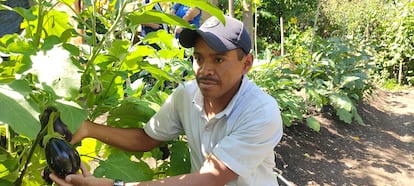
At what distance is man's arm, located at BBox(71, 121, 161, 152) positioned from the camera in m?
1.22

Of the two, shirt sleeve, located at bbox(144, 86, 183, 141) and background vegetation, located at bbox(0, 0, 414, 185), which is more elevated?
background vegetation, located at bbox(0, 0, 414, 185)

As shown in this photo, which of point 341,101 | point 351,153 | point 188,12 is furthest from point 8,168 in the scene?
point 341,101

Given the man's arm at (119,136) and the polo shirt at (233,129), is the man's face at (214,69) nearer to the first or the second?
the polo shirt at (233,129)

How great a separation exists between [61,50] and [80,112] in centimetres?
12

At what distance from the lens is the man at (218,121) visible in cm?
123

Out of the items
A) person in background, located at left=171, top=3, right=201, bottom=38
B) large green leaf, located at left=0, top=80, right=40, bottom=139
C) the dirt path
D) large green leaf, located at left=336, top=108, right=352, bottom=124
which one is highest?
large green leaf, located at left=0, top=80, right=40, bottom=139

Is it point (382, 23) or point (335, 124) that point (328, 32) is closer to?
point (382, 23)

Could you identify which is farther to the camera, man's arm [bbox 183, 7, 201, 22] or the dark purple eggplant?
man's arm [bbox 183, 7, 201, 22]

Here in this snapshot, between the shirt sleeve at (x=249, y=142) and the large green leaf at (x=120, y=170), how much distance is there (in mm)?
204

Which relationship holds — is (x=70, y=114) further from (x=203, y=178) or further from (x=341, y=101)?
(x=341, y=101)

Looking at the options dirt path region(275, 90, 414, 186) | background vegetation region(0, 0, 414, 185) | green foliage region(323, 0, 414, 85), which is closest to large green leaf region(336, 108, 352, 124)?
dirt path region(275, 90, 414, 186)

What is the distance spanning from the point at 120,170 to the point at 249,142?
339 millimetres

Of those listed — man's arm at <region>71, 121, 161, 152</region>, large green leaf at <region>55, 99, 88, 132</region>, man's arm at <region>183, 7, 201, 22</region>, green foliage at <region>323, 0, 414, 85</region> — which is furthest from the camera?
green foliage at <region>323, 0, 414, 85</region>

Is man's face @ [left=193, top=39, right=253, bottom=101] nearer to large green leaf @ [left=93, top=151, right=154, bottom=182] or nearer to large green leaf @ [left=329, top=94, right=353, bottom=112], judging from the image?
large green leaf @ [left=93, top=151, right=154, bottom=182]
